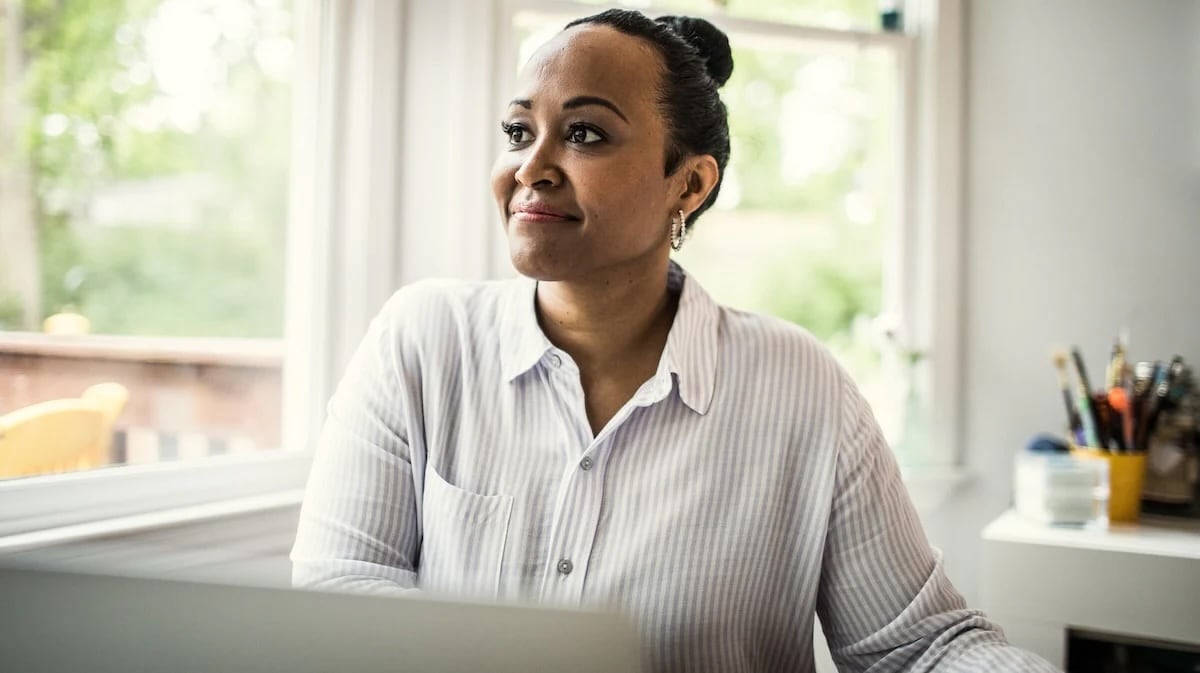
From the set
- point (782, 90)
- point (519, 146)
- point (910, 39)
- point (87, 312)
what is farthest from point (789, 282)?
point (87, 312)

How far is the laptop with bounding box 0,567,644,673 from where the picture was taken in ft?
1.36

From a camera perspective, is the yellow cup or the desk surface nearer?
the desk surface

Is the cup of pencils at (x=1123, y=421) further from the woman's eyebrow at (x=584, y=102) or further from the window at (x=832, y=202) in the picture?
the woman's eyebrow at (x=584, y=102)

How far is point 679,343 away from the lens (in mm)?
1140

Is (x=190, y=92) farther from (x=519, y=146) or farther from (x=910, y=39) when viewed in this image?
(x=910, y=39)

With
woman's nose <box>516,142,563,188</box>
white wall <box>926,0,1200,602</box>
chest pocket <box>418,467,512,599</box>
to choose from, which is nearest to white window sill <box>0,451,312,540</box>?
chest pocket <box>418,467,512,599</box>

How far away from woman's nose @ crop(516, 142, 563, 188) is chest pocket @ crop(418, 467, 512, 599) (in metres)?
0.37

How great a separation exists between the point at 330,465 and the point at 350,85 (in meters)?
0.81

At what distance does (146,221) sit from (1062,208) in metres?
1.70

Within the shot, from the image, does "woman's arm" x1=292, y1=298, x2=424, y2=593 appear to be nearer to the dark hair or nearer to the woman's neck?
the woman's neck

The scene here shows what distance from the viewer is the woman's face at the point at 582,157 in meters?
1.09

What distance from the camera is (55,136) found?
126cm

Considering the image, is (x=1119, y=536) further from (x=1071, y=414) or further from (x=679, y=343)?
(x=679, y=343)

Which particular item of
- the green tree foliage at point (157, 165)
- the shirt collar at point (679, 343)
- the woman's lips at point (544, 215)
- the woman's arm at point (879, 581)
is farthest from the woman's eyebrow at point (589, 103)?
the green tree foliage at point (157, 165)
